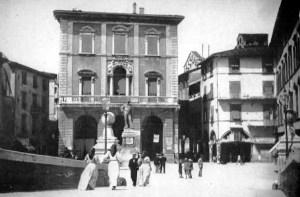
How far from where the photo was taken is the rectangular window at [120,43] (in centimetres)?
3353

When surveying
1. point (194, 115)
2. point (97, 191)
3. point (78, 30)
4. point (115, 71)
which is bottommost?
point (97, 191)

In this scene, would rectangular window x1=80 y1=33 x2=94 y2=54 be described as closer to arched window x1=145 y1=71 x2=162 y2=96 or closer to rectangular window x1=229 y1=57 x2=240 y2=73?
arched window x1=145 y1=71 x2=162 y2=96

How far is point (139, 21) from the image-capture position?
3341 cm

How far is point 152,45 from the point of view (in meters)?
34.1

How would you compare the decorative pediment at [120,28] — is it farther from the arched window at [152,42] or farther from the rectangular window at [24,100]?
the rectangular window at [24,100]

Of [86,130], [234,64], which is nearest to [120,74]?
[86,130]

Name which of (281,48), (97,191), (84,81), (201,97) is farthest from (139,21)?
(97,191)

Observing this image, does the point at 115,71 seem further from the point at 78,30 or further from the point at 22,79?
the point at 22,79

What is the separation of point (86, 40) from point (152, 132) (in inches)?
308

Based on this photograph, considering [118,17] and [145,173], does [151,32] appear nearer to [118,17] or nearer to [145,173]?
[118,17]

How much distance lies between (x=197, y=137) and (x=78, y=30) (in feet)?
41.8

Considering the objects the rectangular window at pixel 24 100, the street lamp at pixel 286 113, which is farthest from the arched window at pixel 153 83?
the street lamp at pixel 286 113

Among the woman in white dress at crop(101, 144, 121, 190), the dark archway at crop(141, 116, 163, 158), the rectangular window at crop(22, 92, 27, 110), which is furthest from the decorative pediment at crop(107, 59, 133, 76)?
the woman in white dress at crop(101, 144, 121, 190)

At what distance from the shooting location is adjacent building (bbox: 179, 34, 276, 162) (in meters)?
15.7
